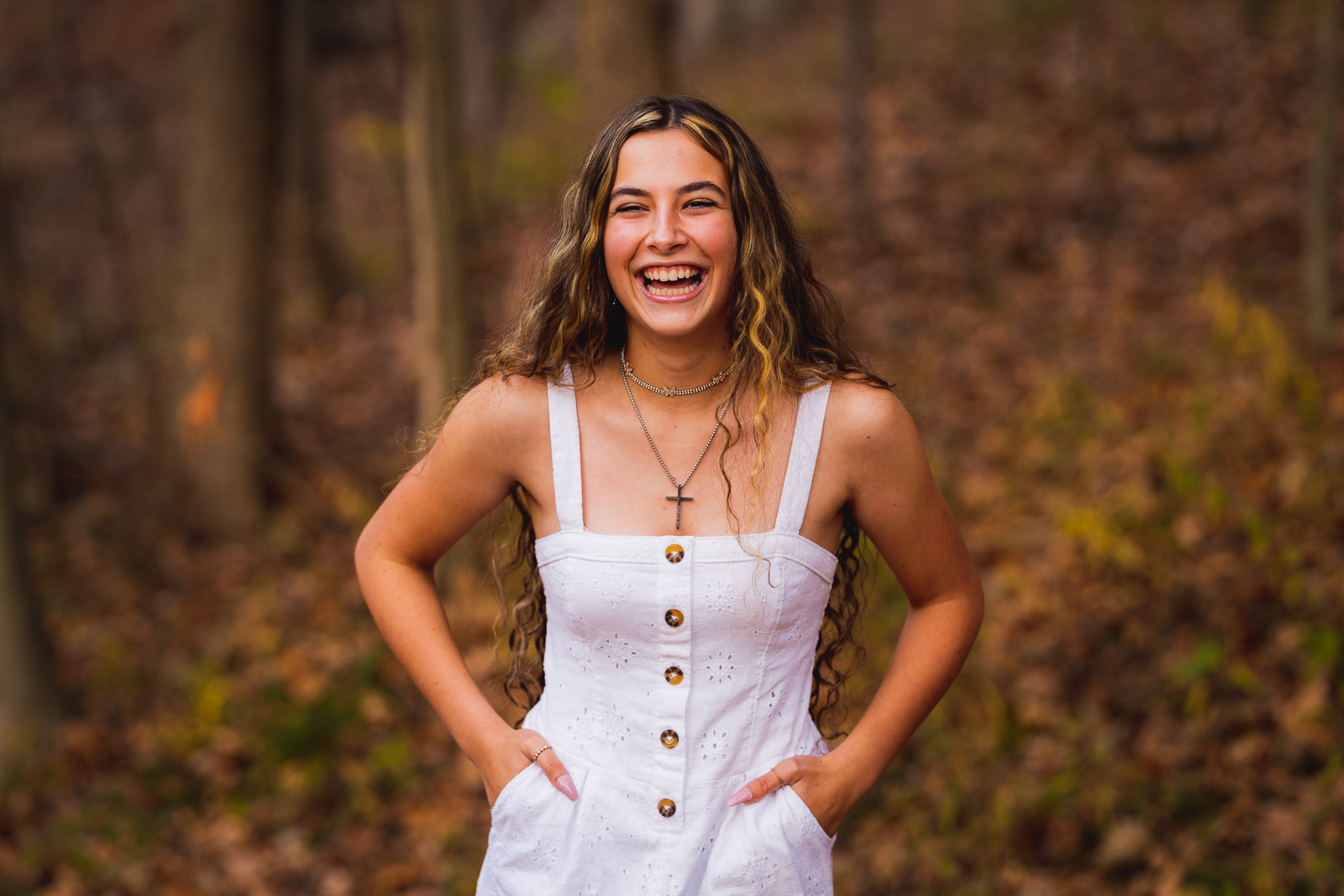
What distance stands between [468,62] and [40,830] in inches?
549

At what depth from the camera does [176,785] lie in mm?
5711

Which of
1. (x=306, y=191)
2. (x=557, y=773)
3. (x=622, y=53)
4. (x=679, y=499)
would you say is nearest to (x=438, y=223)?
(x=622, y=53)

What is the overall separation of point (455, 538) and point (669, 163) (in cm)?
88

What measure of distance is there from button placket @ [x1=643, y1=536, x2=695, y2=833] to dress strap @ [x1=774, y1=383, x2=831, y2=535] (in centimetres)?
19

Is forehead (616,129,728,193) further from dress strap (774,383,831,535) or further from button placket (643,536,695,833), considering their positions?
button placket (643,536,695,833)

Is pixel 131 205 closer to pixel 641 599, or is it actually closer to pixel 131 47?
pixel 131 47

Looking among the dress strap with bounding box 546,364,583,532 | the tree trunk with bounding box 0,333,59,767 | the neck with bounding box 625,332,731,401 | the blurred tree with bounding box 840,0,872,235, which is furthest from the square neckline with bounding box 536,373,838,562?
the blurred tree with bounding box 840,0,872,235

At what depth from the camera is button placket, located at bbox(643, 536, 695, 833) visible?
2.01 metres

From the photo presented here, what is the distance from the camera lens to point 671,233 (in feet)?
6.58

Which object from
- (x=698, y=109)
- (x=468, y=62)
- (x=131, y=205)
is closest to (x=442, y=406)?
(x=698, y=109)

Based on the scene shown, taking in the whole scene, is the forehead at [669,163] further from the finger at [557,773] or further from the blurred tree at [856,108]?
the blurred tree at [856,108]

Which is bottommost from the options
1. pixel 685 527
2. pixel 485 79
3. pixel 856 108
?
pixel 685 527

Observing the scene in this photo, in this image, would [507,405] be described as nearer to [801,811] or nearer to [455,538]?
[455,538]

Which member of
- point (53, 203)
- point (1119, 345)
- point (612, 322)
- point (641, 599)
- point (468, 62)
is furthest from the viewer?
point (468, 62)
